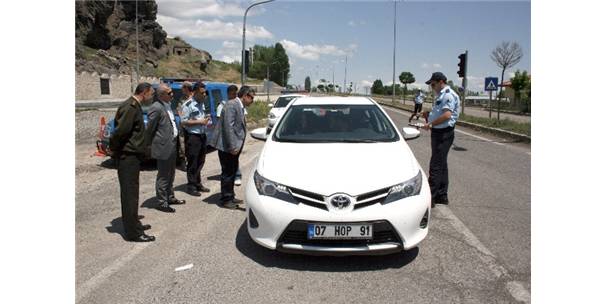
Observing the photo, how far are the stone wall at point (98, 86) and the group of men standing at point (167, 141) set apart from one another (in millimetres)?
32227

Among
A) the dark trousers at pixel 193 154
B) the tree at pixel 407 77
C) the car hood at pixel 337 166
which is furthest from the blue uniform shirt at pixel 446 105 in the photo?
the tree at pixel 407 77

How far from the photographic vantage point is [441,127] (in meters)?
5.66

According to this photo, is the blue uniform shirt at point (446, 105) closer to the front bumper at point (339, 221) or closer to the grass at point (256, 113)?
the front bumper at point (339, 221)

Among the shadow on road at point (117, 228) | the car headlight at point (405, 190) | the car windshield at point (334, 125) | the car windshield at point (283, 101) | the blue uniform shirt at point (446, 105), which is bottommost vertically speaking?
the shadow on road at point (117, 228)

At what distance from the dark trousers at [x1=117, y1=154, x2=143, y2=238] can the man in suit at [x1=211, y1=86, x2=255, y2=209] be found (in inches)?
51.5

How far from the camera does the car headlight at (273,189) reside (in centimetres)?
366

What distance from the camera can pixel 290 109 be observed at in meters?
5.48

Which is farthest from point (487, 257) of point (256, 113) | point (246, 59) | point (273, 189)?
point (256, 113)

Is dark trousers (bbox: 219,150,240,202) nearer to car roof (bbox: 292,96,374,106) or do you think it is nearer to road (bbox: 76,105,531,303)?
road (bbox: 76,105,531,303)

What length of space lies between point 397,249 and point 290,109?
2.49m

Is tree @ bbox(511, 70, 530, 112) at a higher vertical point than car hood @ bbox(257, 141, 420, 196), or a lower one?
higher

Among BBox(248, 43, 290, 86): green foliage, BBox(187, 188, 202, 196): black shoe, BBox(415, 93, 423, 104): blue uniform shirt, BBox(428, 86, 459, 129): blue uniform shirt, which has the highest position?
BBox(248, 43, 290, 86): green foliage

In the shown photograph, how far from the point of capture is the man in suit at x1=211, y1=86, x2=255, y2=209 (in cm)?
551

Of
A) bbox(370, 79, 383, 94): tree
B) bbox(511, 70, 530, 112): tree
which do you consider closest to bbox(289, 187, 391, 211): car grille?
bbox(511, 70, 530, 112): tree
